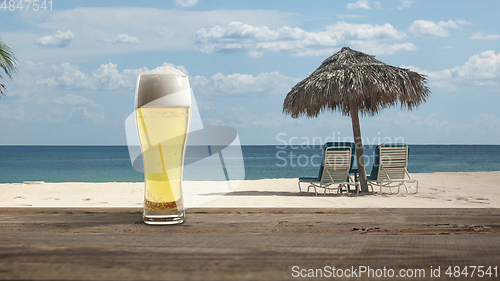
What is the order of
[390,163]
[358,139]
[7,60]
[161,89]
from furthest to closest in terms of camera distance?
[7,60] → [358,139] → [390,163] → [161,89]

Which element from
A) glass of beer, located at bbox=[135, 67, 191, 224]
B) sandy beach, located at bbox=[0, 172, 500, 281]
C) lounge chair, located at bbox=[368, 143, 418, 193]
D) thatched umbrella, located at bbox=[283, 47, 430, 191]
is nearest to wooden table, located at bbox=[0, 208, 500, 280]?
sandy beach, located at bbox=[0, 172, 500, 281]

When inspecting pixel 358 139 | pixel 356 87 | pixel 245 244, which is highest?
pixel 356 87

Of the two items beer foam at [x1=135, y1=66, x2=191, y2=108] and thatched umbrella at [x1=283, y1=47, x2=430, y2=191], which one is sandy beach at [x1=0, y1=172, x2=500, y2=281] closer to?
beer foam at [x1=135, y1=66, x2=191, y2=108]

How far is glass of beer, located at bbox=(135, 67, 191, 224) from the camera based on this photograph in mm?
1171

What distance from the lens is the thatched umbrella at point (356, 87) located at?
27.9 ft

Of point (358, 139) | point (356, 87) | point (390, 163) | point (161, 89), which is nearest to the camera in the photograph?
point (161, 89)

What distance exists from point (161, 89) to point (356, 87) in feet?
25.6

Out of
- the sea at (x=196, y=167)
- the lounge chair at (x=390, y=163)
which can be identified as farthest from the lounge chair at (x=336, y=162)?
the sea at (x=196, y=167)

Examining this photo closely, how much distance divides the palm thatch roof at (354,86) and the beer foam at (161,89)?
7673mm

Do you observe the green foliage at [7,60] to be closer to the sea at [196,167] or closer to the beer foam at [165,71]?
the sea at [196,167]

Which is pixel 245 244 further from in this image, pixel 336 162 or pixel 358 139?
pixel 358 139

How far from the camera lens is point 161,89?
1183mm

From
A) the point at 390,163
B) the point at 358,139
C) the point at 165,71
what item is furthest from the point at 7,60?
the point at 165,71

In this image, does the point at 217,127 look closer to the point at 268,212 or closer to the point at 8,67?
the point at 268,212
